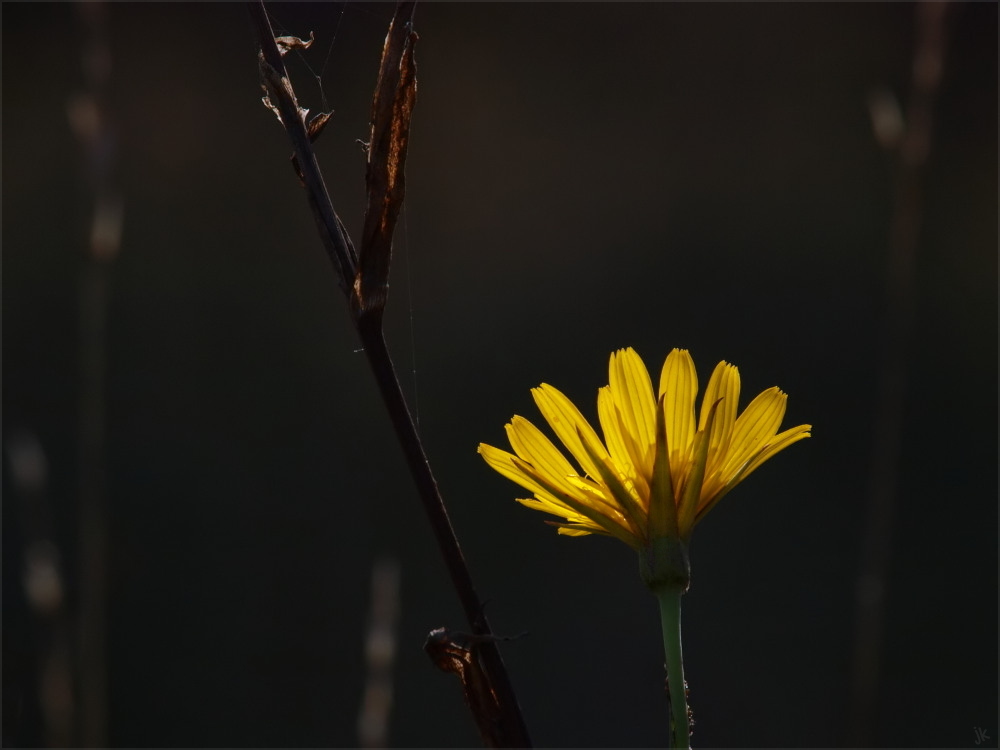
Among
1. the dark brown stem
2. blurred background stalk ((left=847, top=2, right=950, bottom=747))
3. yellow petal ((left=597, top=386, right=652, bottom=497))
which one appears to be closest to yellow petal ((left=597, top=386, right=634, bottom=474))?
yellow petal ((left=597, top=386, right=652, bottom=497))

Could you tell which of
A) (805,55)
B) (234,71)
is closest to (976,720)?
(805,55)

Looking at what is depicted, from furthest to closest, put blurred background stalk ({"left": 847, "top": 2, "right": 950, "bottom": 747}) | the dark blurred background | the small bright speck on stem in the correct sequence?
the dark blurred background, blurred background stalk ({"left": 847, "top": 2, "right": 950, "bottom": 747}), the small bright speck on stem

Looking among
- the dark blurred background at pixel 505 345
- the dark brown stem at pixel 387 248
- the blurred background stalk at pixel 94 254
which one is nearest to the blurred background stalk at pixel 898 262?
the dark brown stem at pixel 387 248

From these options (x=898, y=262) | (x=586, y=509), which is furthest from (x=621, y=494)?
(x=898, y=262)

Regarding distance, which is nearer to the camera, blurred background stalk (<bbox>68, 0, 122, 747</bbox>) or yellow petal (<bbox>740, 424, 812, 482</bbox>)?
yellow petal (<bbox>740, 424, 812, 482</bbox>)

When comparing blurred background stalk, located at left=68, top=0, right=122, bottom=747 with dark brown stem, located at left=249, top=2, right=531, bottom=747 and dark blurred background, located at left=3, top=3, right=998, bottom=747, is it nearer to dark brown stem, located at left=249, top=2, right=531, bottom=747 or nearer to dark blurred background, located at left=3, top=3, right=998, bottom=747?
dark brown stem, located at left=249, top=2, right=531, bottom=747

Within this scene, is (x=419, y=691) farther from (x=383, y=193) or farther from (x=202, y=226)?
(x=383, y=193)

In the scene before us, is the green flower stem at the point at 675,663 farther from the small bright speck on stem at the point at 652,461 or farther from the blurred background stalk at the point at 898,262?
the blurred background stalk at the point at 898,262
